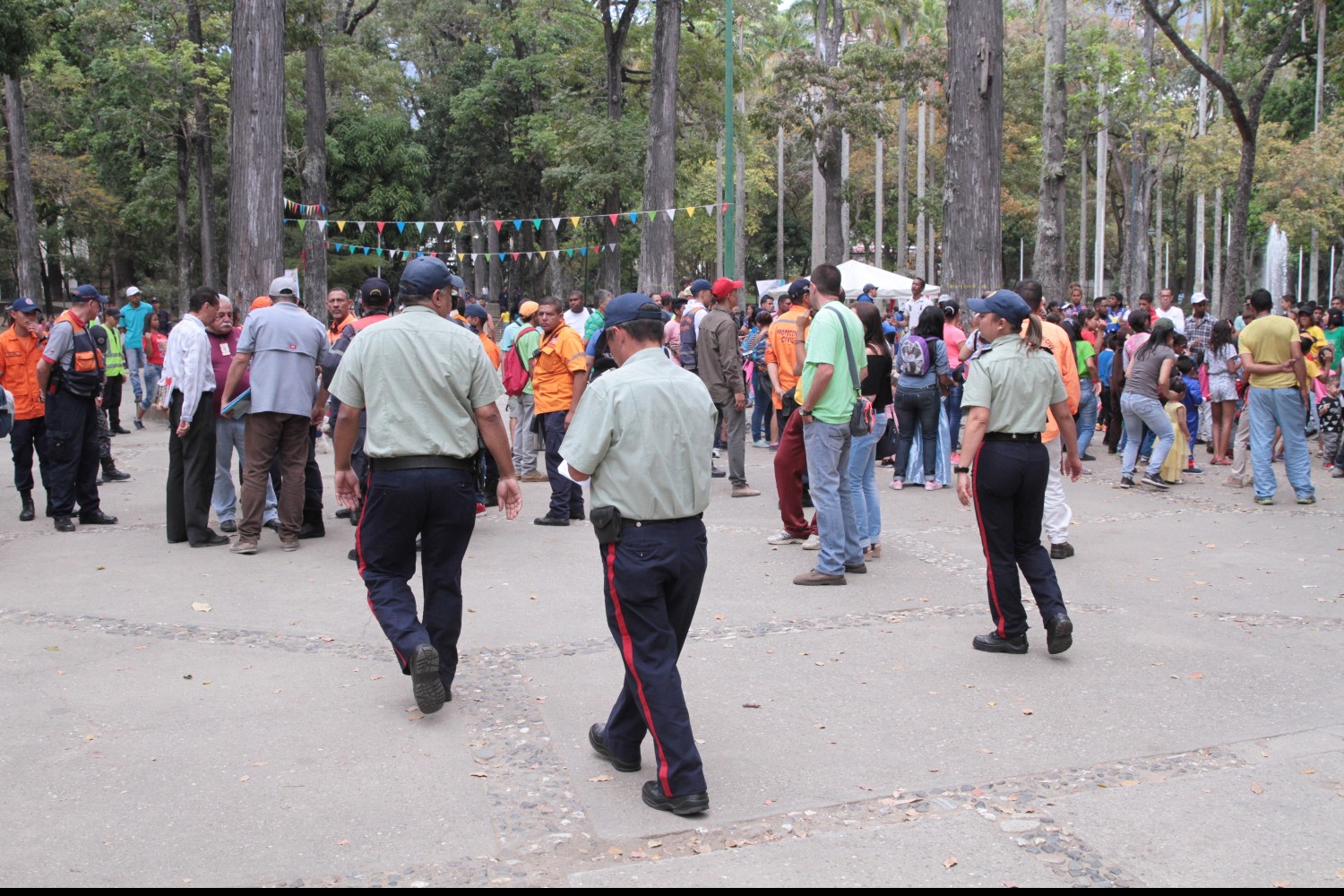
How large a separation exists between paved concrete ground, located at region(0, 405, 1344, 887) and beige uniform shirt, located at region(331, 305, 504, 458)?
4.15 ft

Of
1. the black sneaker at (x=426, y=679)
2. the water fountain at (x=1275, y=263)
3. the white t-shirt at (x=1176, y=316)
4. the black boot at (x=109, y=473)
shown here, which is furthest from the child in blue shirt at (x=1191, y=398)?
the water fountain at (x=1275, y=263)

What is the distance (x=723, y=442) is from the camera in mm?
15492

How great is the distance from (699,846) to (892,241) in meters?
62.2

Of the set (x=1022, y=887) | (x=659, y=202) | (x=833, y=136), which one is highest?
(x=833, y=136)

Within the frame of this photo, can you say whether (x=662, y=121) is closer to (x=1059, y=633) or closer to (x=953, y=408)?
(x=953, y=408)

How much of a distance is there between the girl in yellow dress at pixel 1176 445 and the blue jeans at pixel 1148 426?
13cm

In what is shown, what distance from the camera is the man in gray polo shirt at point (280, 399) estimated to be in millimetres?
8555

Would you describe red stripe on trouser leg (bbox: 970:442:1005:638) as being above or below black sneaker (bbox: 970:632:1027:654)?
above

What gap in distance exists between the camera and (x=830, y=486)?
7.63 m

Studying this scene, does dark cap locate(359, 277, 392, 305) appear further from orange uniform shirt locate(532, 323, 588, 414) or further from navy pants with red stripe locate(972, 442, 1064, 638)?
navy pants with red stripe locate(972, 442, 1064, 638)

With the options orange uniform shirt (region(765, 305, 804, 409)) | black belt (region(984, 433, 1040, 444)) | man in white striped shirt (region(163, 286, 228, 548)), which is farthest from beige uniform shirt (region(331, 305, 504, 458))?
orange uniform shirt (region(765, 305, 804, 409))

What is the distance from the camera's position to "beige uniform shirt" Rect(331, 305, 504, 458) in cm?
512

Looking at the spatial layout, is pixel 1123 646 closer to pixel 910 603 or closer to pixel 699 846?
pixel 910 603

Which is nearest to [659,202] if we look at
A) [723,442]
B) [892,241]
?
[723,442]
